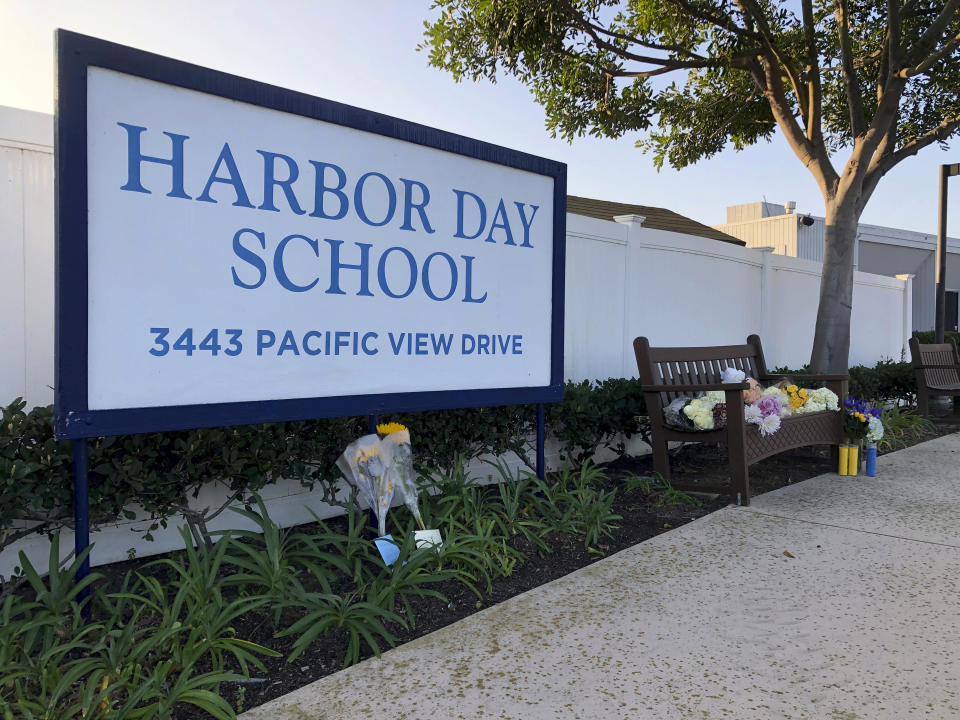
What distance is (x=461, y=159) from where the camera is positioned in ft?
12.5

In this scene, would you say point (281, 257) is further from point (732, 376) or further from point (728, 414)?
point (732, 376)

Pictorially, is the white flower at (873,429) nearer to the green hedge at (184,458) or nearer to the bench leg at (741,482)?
the bench leg at (741,482)

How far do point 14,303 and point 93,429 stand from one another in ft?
3.45

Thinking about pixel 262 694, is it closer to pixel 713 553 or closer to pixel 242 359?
pixel 242 359

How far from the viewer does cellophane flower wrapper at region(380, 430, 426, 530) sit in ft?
11.2

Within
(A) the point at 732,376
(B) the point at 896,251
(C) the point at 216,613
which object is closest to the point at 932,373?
(A) the point at 732,376

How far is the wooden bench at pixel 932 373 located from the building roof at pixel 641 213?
4825 millimetres

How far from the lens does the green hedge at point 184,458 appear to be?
283 centimetres

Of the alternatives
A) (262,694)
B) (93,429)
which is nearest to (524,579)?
(262,694)

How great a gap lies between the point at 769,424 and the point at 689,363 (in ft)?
3.03

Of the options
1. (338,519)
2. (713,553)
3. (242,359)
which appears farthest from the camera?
(338,519)

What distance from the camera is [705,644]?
2693 mm

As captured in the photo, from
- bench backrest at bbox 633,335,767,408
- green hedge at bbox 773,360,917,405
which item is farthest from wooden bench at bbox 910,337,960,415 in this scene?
bench backrest at bbox 633,335,767,408

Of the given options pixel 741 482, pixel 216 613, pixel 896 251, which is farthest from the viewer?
pixel 896 251
